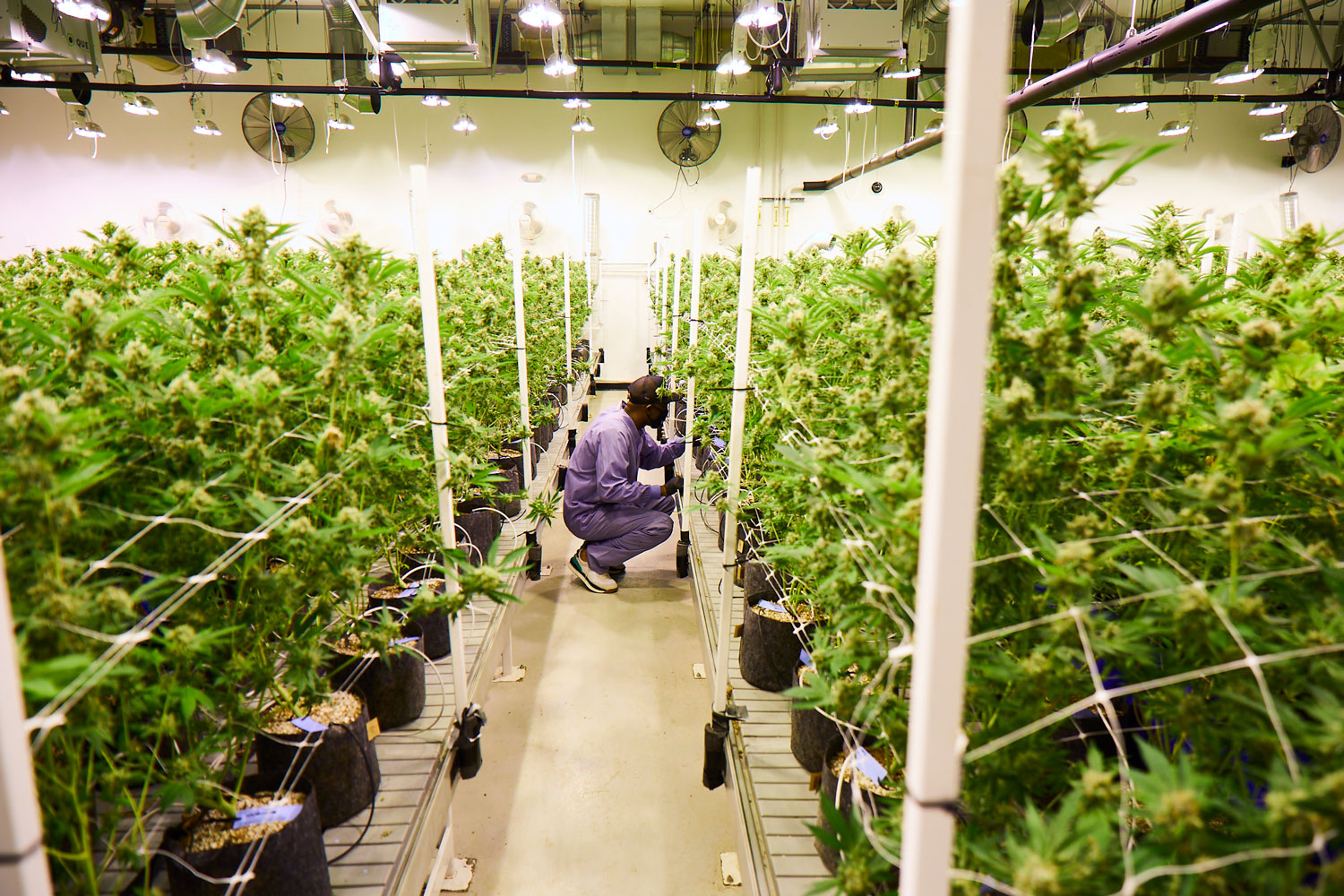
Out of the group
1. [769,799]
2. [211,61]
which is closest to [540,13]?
[211,61]

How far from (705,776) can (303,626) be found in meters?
1.36

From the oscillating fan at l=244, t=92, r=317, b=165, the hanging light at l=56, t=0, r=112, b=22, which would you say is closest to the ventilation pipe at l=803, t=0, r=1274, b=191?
the hanging light at l=56, t=0, r=112, b=22

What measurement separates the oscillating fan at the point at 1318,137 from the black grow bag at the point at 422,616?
1204cm

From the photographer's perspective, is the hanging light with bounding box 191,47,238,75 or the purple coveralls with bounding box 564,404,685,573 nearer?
the purple coveralls with bounding box 564,404,685,573

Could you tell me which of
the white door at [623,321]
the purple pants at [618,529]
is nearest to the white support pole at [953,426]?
the purple pants at [618,529]

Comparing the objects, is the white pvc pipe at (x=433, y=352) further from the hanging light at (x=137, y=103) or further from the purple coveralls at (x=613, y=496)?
the hanging light at (x=137, y=103)

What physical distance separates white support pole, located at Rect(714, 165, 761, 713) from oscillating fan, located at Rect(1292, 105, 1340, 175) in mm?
11073

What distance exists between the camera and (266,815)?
150cm

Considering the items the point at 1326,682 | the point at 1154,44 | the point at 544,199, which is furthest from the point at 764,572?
the point at 544,199

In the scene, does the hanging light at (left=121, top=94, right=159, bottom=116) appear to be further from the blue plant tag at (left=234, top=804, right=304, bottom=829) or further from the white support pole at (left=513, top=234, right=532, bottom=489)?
the blue plant tag at (left=234, top=804, right=304, bottom=829)

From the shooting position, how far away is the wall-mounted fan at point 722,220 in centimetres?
923

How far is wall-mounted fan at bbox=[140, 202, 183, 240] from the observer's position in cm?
892

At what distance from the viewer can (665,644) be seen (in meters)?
3.74

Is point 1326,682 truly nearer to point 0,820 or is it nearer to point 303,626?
point 0,820
